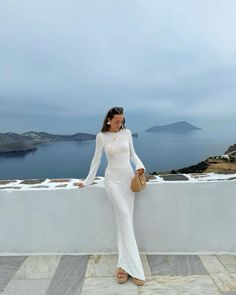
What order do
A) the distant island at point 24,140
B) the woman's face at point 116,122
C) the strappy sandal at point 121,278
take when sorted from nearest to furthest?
the strappy sandal at point 121,278 < the woman's face at point 116,122 < the distant island at point 24,140

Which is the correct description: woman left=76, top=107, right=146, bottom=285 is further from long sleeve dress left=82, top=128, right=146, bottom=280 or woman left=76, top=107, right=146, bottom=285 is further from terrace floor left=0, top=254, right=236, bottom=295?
terrace floor left=0, top=254, right=236, bottom=295

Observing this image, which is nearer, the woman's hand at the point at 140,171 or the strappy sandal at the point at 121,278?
the strappy sandal at the point at 121,278

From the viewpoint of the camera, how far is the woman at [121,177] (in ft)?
7.41

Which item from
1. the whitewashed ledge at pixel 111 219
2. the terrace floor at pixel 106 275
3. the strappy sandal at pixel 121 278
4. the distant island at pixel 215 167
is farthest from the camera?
the distant island at pixel 215 167

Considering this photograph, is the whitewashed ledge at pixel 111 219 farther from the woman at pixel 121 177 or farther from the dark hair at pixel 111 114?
the dark hair at pixel 111 114

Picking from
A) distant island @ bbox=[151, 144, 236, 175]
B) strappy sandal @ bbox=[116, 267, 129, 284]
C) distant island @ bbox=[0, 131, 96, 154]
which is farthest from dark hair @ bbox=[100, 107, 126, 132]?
distant island @ bbox=[0, 131, 96, 154]

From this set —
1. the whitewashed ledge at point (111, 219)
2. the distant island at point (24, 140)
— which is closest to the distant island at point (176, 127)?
the distant island at point (24, 140)

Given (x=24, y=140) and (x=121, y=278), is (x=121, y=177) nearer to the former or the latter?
(x=121, y=278)

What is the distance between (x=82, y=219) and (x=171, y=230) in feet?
2.55

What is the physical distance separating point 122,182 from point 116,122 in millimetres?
451

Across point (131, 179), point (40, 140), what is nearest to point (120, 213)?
point (131, 179)

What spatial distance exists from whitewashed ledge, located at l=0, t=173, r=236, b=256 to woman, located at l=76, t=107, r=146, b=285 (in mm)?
334

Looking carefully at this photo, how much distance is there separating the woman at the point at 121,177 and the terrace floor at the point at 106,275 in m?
0.13

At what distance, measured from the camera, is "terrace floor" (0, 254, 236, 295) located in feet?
6.83
